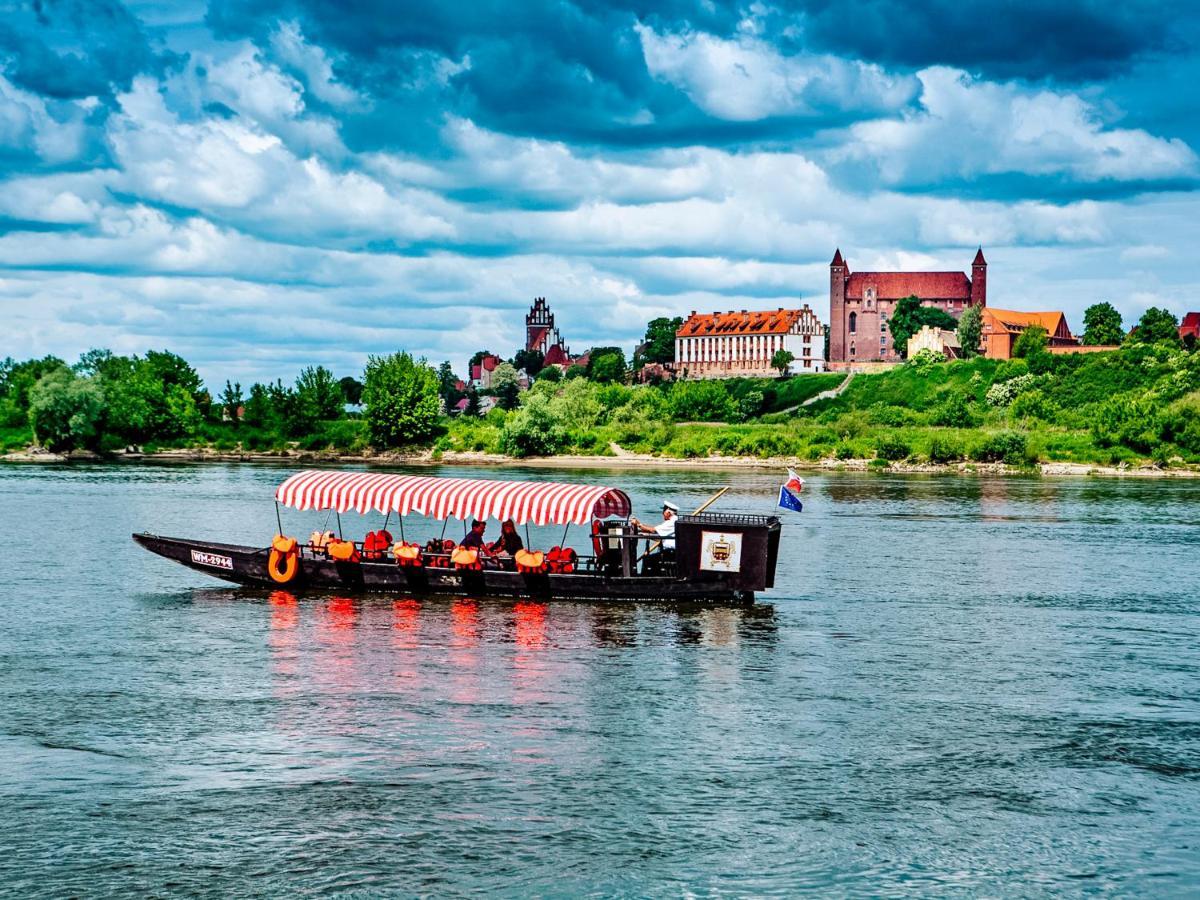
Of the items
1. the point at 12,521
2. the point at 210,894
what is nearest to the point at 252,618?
the point at 210,894

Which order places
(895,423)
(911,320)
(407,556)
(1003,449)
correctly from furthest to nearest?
1. (911,320)
2. (895,423)
3. (1003,449)
4. (407,556)

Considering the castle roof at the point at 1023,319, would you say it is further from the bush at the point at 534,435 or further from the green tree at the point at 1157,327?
the bush at the point at 534,435

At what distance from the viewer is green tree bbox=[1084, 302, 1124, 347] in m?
166

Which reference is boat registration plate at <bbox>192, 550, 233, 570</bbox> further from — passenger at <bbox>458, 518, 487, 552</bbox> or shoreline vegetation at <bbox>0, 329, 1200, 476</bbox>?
shoreline vegetation at <bbox>0, 329, 1200, 476</bbox>

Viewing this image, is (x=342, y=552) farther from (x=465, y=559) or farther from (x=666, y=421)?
(x=666, y=421)

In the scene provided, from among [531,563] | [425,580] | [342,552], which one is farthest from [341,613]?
[531,563]

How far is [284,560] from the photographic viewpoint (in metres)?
38.1

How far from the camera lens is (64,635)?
32.7m

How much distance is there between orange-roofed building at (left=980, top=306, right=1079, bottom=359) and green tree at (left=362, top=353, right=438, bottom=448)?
254 ft

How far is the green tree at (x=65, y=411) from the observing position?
125312 millimetres

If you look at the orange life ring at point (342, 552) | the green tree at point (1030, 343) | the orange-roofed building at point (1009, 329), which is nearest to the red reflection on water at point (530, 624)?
the orange life ring at point (342, 552)

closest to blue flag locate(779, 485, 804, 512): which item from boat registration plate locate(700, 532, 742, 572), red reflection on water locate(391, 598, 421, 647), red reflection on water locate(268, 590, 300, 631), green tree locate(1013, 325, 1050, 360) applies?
boat registration plate locate(700, 532, 742, 572)

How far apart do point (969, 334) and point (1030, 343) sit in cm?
1601

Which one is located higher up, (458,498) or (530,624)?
(458,498)
